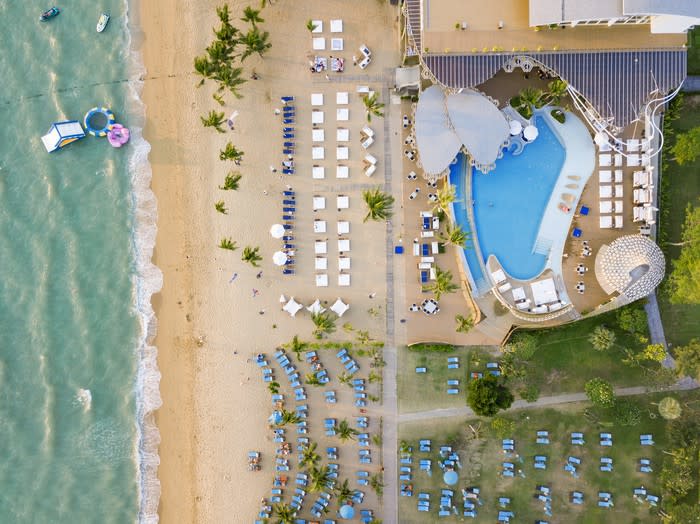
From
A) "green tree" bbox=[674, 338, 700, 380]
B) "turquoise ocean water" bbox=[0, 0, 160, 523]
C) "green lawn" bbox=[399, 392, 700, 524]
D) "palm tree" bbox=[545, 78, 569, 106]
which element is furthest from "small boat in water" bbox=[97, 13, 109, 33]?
"green tree" bbox=[674, 338, 700, 380]

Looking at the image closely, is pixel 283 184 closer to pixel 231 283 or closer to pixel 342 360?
pixel 231 283

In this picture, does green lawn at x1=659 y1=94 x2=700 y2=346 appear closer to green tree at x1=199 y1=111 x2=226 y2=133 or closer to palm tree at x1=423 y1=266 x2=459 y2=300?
palm tree at x1=423 y1=266 x2=459 y2=300

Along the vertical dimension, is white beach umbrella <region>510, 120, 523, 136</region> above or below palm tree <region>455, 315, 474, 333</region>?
above

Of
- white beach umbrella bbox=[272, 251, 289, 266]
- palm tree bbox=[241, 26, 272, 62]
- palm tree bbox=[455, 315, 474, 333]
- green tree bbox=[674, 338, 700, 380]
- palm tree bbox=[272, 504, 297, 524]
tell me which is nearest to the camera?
green tree bbox=[674, 338, 700, 380]

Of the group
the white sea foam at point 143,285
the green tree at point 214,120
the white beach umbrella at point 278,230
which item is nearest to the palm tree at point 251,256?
the white beach umbrella at point 278,230

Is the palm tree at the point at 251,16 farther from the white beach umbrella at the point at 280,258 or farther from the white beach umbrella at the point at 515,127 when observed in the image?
the white beach umbrella at the point at 515,127
